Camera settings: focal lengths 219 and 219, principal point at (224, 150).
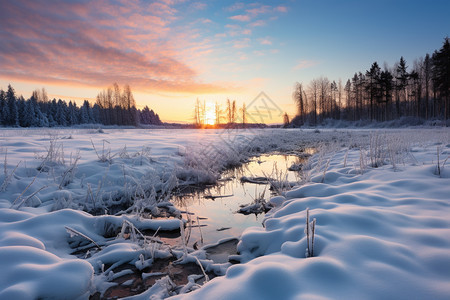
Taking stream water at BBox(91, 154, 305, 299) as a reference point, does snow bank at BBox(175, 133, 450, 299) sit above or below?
above

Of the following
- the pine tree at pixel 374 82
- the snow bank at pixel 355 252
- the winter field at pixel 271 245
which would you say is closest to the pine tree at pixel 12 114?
the winter field at pixel 271 245

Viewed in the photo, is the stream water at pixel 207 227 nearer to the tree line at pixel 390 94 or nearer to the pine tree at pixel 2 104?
the tree line at pixel 390 94

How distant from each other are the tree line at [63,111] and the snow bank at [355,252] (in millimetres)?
62385

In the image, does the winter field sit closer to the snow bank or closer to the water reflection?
the snow bank

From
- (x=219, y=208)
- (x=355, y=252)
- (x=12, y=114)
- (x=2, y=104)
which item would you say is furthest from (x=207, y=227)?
(x=2, y=104)

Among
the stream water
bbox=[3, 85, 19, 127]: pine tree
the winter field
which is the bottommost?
the stream water

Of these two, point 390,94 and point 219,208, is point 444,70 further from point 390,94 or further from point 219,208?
point 219,208

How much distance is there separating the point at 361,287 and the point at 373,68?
182 feet

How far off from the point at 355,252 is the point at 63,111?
71.3 m

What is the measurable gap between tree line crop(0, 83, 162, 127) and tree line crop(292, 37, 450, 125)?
46863mm

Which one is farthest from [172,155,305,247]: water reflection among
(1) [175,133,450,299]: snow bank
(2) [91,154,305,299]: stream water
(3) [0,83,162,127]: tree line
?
(3) [0,83,162,127]: tree line

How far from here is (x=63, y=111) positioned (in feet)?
188

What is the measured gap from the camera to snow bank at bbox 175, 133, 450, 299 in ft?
4.65

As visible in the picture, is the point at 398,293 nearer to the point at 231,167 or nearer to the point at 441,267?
the point at 441,267
